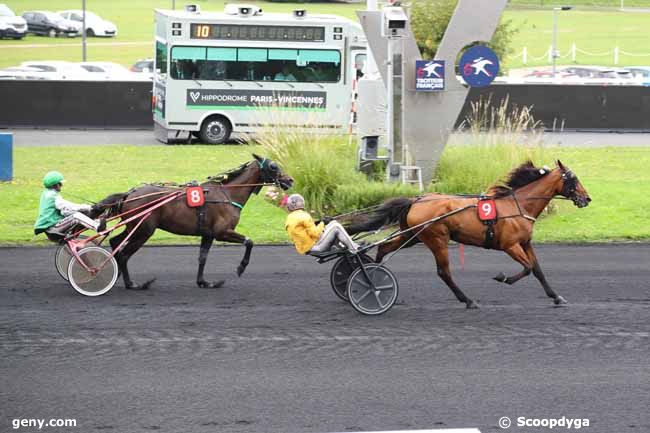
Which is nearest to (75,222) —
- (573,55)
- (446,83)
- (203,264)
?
(203,264)

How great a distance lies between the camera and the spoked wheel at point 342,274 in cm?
1152

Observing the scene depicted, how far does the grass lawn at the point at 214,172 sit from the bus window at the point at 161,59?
2455 millimetres

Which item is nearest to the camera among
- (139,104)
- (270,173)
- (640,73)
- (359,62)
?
(270,173)

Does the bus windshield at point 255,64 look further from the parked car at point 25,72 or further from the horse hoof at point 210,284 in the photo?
the horse hoof at point 210,284

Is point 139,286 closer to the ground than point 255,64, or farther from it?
closer to the ground

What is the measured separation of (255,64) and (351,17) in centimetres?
3509

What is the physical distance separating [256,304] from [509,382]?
358cm

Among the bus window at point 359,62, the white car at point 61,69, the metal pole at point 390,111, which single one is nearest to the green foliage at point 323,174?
the metal pole at point 390,111

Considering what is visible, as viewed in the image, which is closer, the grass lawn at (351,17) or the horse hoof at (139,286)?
the horse hoof at (139,286)

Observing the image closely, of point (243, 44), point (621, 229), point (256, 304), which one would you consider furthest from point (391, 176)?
point (243, 44)

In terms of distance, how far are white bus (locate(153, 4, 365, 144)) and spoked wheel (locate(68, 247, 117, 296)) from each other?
1498 cm

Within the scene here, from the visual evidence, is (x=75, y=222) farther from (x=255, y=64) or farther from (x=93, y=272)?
(x=255, y=64)

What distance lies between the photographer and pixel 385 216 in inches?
456

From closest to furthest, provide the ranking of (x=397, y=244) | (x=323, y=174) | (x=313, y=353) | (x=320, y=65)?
(x=313, y=353) → (x=397, y=244) → (x=323, y=174) → (x=320, y=65)
